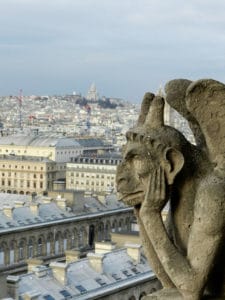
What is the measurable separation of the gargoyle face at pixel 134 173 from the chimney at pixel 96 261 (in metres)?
31.6

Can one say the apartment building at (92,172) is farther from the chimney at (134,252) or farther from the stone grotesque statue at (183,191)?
the stone grotesque statue at (183,191)

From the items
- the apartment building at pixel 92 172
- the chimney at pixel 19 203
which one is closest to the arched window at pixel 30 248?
the chimney at pixel 19 203

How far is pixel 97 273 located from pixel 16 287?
5.89 meters

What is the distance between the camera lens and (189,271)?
648 centimetres

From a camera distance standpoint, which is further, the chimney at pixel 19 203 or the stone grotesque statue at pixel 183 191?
the chimney at pixel 19 203

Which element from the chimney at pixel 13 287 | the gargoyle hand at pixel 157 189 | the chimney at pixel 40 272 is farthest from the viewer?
the chimney at pixel 40 272

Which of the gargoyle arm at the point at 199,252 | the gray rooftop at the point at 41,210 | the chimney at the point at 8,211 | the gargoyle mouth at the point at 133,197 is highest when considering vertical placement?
the gargoyle mouth at the point at 133,197

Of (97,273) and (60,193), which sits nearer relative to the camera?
(97,273)

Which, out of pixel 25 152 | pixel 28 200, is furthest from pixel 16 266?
pixel 25 152

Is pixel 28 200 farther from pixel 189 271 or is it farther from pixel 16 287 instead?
pixel 189 271

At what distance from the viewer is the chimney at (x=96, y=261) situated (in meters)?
38.2

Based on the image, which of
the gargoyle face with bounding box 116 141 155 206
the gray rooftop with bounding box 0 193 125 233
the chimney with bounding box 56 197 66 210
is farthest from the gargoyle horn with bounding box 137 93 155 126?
the chimney with bounding box 56 197 66 210

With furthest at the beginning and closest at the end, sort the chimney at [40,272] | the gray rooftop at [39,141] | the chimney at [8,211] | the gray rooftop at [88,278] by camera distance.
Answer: the gray rooftop at [39,141]
the chimney at [8,211]
the chimney at [40,272]
the gray rooftop at [88,278]

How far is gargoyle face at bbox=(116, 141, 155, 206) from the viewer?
21.8ft
